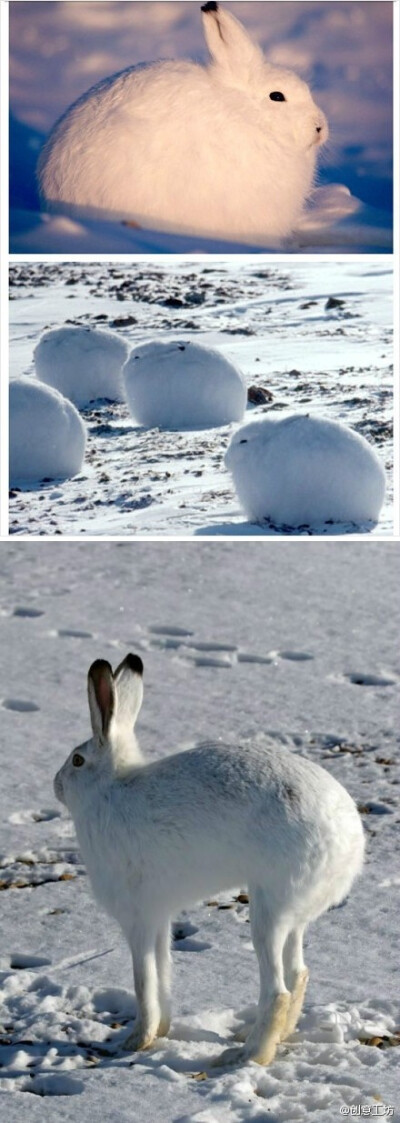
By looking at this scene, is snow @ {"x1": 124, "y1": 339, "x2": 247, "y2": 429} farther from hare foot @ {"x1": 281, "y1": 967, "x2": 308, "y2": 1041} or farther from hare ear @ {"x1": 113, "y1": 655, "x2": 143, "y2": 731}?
hare foot @ {"x1": 281, "y1": 967, "x2": 308, "y2": 1041}

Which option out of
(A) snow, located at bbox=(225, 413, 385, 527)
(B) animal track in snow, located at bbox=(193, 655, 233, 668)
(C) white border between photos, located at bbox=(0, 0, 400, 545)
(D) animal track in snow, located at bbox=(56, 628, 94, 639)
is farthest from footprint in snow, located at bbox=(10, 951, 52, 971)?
(C) white border between photos, located at bbox=(0, 0, 400, 545)

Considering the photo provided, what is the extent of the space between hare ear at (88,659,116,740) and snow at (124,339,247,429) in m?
4.76

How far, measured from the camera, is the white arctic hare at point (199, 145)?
745 centimetres

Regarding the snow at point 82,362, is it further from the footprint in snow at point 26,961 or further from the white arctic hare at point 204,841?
the white arctic hare at point 204,841

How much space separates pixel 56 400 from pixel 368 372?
1.67 m

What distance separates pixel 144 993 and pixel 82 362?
5.36 meters

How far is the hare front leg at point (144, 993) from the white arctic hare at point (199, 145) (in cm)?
541

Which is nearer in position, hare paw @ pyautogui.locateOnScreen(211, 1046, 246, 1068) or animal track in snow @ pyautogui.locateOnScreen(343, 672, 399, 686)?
hare paw @ pyautogui.locateOnScreen(211, 1046, 246, 1068)

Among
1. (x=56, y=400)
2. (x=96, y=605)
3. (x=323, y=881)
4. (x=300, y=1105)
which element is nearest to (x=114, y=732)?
(x=323, y=881)

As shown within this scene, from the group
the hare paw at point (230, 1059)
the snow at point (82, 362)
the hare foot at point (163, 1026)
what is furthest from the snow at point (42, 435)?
the hare paw at point (230, 1059)

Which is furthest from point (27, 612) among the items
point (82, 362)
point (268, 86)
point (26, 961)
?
point (268, 86)

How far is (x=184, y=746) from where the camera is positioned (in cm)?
455

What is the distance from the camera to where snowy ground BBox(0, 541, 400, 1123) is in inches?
105

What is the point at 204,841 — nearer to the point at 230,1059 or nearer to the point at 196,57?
the point at 230,1059
